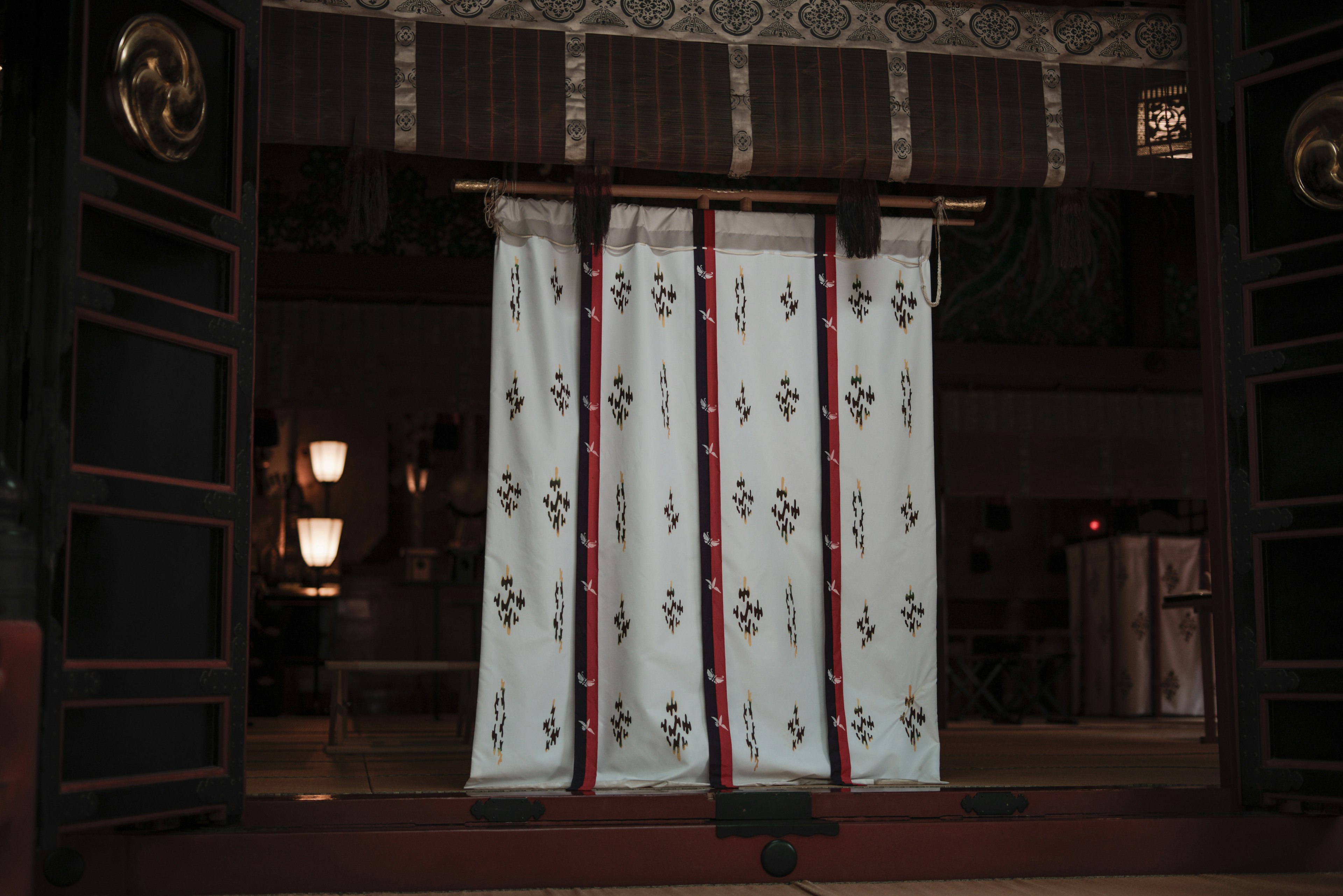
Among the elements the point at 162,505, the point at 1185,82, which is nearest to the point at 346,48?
the point at 162,505

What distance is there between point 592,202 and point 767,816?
6.20 ft

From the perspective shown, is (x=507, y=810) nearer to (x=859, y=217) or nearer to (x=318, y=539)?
(x=859, y=217)

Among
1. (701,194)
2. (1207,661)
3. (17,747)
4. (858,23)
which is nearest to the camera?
(17,747)

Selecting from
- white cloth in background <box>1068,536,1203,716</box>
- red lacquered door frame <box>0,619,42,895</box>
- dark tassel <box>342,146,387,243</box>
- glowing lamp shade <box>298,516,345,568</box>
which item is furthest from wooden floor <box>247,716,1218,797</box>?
white cloth in background <box>1068,536,1203,716</box>

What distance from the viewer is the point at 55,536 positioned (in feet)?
9.07

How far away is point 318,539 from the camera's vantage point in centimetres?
854

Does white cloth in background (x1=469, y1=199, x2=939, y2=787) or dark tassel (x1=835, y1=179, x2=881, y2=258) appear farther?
dark tassel (x1=835, y1=179, x2=881, y2=258)

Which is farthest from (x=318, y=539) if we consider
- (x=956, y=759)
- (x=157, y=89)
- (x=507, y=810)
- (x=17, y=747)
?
(x=17, y=747)

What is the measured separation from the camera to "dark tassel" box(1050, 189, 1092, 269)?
400cm

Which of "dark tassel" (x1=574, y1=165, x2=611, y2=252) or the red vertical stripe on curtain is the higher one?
"dark tassel" (x1=574, y1=165, x2=611, y2=252)

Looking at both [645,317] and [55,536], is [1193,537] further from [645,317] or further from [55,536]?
[55,536]

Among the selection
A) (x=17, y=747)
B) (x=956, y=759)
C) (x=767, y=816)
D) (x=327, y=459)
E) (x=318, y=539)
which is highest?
(x=327, y=459)

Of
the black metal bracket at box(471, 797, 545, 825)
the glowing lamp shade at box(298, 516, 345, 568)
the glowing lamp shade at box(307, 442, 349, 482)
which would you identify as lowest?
the black metal bracket at box(471, 797, 545, 825)

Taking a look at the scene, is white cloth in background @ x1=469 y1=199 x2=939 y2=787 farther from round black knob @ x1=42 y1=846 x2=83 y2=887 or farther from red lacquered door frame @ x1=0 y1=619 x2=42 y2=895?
red lacquered door frame @ x1=0 y1=619 x2=42 y2=895
